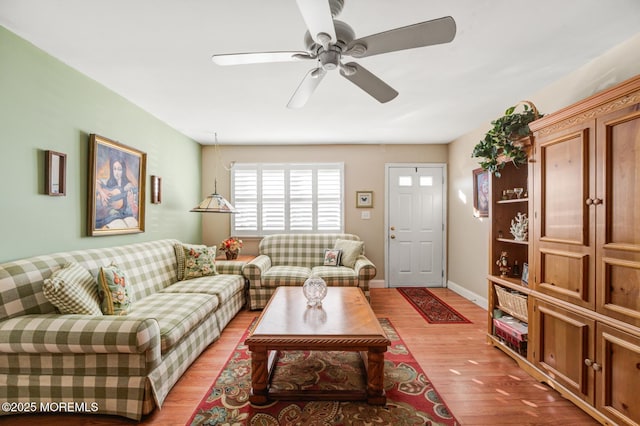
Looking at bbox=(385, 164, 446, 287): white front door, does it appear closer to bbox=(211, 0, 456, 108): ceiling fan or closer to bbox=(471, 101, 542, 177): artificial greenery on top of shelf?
bbox=(471, 101, 542, 177): artificial greenery on top of shelf

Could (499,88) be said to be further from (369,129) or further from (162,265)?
(162,265)

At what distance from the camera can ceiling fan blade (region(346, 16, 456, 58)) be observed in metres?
1.27

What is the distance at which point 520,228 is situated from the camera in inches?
97.0

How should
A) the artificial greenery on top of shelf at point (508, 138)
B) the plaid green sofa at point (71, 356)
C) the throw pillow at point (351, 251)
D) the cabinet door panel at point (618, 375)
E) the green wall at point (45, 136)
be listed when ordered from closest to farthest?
the cabinet door panel at point (618, 375) < the plaid green sofa at point (71, 356) < the green wall at point (45, 136) < the artificial greenery on top of shelf at point (508, 138) < the throw pillow at point (351, 251)

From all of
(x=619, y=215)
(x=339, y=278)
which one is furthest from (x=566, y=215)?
(x=339, y=278)

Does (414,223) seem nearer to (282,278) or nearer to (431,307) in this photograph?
(431,307)

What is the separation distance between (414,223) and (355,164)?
1.39 metres

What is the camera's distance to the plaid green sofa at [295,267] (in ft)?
11.8

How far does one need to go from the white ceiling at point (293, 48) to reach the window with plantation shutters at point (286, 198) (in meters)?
1.43

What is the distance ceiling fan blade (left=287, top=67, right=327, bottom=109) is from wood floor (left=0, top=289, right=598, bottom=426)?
2.20 metres

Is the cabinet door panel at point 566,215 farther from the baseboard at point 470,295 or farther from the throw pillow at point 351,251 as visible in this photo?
the throw pillow at point 351,251

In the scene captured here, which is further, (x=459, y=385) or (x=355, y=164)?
(x=355, y=164)

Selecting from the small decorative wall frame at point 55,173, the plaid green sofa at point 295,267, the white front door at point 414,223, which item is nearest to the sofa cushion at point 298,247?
the plaid green sofa at point 295,267

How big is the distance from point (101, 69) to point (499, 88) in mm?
3486
